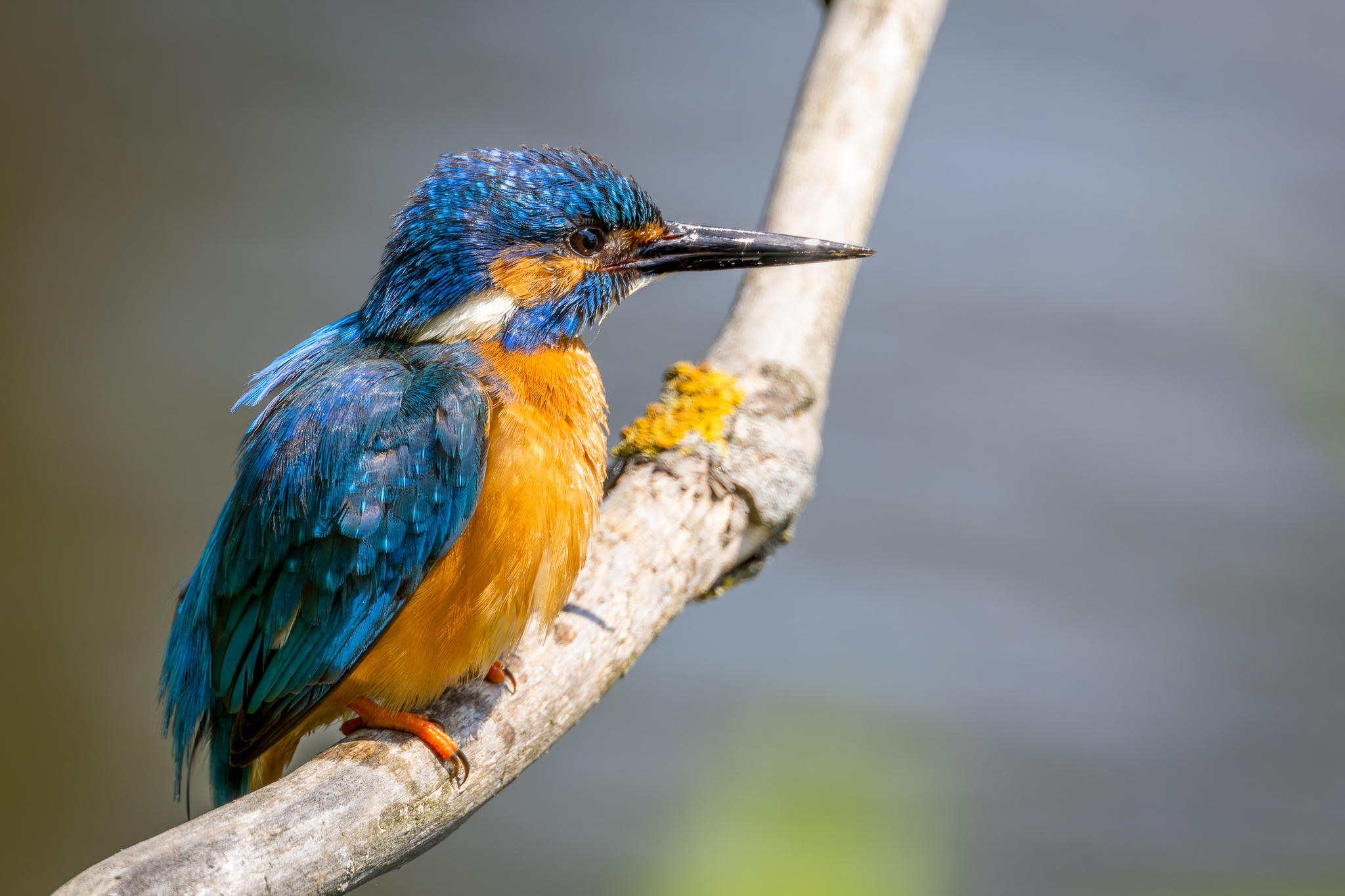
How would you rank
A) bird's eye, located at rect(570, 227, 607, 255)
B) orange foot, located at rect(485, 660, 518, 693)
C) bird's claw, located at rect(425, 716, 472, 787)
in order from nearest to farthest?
bird's claw, located at rect(425, 716, 472, 787), orange foot, located at rect(485, 660, 518, 693), bird's eye, located at rect(570, 227, 607, 255)

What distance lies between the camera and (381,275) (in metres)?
1.44

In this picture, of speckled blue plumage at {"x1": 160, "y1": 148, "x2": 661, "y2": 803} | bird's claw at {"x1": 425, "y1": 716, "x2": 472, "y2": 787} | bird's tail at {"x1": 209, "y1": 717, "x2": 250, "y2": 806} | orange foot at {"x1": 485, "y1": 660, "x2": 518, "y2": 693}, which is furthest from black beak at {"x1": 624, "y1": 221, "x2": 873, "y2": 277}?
bird's tail at {"x1": 209, "y1": 717, "x2": 250, "y2": 806}

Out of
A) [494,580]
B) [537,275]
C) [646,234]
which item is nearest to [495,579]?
[494,580]

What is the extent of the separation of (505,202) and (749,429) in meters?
0.50

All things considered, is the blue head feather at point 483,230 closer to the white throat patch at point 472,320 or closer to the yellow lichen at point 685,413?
the white throat patch at point 472,320

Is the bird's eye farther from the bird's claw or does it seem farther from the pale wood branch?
the bird's claw

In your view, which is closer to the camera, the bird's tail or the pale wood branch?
the pale wood branch

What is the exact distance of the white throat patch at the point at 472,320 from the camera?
142 centimetres

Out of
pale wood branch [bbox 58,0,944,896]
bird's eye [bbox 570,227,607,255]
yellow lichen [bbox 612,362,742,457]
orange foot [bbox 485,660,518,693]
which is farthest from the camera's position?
yellow lichen [bbox 612,362,742,457]

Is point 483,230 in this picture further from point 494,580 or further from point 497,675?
point 497,675

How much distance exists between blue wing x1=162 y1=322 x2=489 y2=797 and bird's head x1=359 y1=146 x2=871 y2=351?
0.40 feet

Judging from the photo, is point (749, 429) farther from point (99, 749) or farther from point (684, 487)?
point (99, 749)

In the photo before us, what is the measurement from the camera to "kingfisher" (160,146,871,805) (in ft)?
4.15

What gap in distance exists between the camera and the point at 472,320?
142cm
